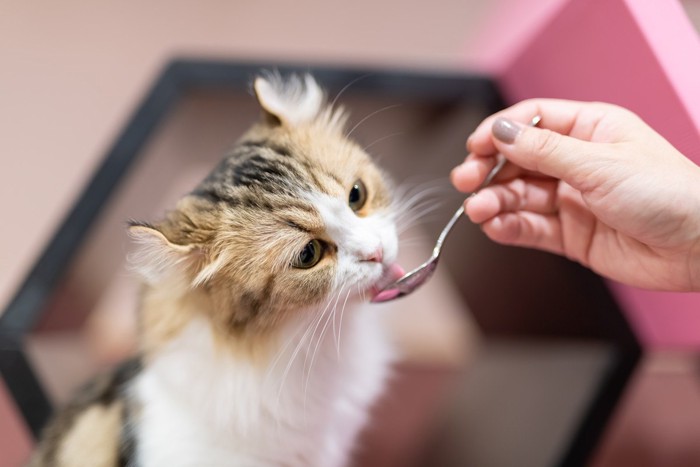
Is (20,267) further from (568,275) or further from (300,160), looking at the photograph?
(568,275)

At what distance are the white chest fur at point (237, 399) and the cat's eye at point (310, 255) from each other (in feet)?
0.35

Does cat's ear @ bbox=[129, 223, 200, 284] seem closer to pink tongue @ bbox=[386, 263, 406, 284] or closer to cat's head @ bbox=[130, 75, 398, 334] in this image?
cat's head @ bbox=[130, 75, 398, 334]

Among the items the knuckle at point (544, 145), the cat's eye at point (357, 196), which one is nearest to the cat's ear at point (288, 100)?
the cat's eye at point (357, 196)

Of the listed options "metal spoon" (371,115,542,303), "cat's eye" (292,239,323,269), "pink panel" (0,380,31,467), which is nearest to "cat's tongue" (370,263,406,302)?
"metal spoon" (371,115,542,303)

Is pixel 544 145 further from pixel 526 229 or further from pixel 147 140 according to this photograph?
pixel 147 140

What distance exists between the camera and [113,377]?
109cm

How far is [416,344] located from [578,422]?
68 centimetres

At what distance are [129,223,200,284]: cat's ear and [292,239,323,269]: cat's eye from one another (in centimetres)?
15

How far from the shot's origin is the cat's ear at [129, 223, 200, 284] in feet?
2.46

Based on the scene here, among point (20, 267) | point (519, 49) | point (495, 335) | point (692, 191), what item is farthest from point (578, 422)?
point (20, 267)

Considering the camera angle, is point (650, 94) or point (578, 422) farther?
point (578, 422)

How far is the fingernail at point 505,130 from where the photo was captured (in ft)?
2.67

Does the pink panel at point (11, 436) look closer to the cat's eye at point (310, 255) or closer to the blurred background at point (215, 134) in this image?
the blurred background at point (215, 134)

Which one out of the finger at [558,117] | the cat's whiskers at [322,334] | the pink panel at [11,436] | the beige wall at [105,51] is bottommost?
the pink panel at [11,436]
